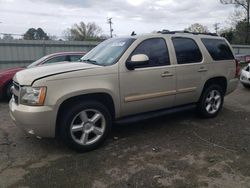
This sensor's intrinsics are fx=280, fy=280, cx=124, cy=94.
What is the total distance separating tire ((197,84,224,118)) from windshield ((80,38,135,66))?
6.92ft

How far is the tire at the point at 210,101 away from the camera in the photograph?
19.5 ft

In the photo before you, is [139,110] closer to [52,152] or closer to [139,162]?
[139,162]

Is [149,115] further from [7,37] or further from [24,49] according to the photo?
[7,37]

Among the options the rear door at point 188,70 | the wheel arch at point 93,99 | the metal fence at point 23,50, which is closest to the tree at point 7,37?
the metal fence at point 23,50

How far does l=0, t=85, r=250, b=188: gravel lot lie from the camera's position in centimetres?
351

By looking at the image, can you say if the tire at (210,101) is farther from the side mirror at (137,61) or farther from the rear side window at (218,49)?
the side mirror at (137,61)

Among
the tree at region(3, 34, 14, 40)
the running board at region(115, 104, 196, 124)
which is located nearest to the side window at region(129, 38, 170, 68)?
the running board at region(115, 104, 196, 124)

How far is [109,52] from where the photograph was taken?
5.01 metres

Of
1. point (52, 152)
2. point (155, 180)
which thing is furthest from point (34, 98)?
point (155, 180)

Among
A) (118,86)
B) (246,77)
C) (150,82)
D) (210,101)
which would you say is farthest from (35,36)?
(118,86)

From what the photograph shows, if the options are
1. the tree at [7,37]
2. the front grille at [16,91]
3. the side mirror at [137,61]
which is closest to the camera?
the front grille at [16,91]

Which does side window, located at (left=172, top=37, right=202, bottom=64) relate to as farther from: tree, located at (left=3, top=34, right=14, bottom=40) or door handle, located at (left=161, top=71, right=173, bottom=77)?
tree, located at (left=3, top=34, right=14, bottom=40)

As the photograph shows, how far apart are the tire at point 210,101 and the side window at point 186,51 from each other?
763mm

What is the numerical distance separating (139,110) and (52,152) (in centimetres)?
161
